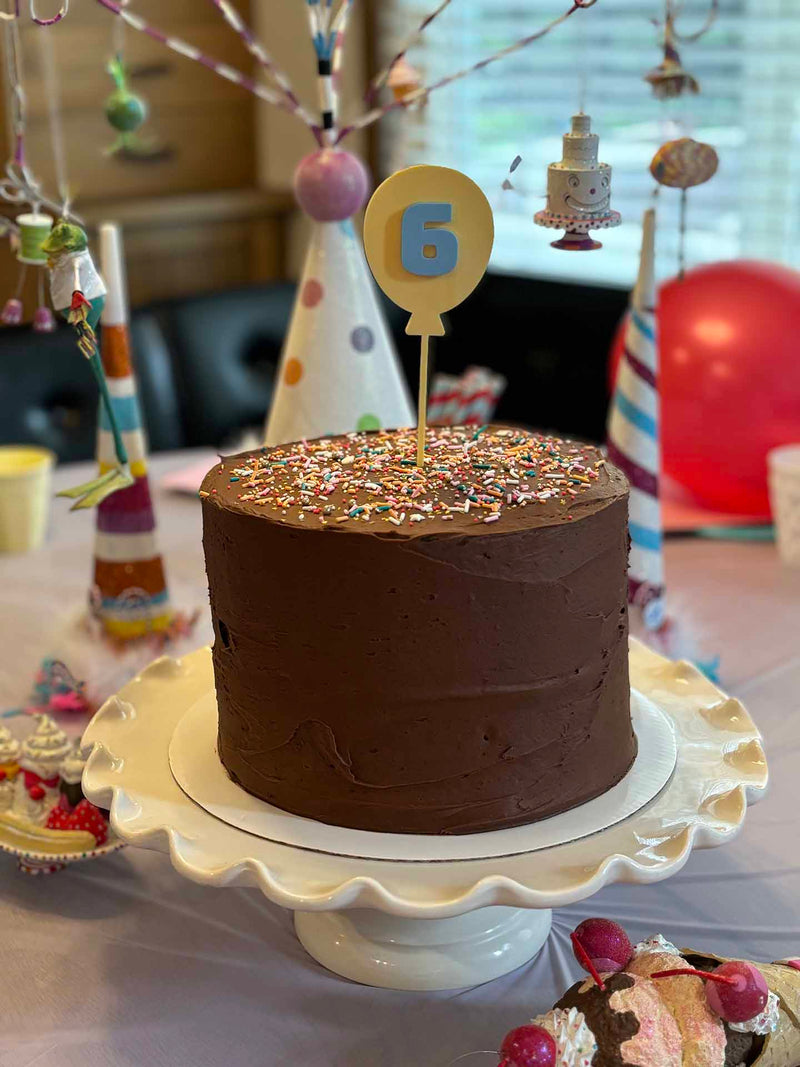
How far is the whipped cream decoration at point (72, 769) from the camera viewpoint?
1037mm

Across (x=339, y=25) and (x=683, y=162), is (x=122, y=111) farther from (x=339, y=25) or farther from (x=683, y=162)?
(x=683, y=162)

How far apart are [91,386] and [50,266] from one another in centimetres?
132

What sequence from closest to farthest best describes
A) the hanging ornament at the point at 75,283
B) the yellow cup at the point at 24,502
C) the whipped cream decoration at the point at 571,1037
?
the whipped cream decoration at the point at 571,1037
the hanging ornament at the point at 75,283
the yellow cup at the point at 24,502

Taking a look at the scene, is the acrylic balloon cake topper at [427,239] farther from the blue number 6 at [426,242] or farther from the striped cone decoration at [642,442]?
the striped cone decoration at [642,442]

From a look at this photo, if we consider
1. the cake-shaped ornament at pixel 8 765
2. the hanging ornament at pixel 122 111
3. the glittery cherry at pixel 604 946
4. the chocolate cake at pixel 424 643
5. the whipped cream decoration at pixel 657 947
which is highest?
the hanging ornament at pixel 122 111

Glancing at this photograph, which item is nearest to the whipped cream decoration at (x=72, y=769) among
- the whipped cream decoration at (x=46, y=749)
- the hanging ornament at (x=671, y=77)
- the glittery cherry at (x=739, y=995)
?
the whipped cream decoration at (x=46, y=749)

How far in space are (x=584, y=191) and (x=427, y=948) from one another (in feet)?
2.01

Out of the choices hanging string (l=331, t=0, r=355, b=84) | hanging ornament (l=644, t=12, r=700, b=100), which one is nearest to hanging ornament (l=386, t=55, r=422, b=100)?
hanging string (l=331, t=0, r=355, b=84)

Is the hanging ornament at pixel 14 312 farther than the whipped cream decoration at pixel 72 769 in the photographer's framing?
Yes

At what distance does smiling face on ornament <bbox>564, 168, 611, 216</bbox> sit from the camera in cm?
105

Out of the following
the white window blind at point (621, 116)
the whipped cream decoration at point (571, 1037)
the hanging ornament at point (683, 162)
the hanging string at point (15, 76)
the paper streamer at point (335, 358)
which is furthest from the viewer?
the white window blind at point (621, 116)

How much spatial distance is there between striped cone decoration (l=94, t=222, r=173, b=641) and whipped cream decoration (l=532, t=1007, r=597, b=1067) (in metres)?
0.80

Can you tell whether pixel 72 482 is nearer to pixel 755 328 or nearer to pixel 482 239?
pixel 755 328

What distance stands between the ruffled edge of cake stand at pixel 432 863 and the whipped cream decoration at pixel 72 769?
0.07 metres
